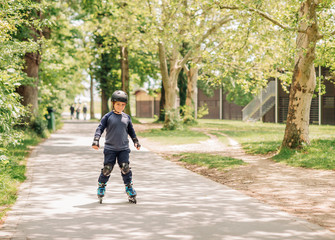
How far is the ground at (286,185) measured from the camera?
267 inches

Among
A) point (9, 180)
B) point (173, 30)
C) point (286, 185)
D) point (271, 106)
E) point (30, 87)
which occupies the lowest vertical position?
point (286, 185)

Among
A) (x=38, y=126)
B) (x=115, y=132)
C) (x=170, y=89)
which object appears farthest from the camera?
(x=170, y=89)

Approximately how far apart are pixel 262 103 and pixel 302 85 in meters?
30.3

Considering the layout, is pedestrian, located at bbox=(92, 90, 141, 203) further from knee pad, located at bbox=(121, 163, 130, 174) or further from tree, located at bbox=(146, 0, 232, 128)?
tree, located at bbox=(146, 0, 232, 128)

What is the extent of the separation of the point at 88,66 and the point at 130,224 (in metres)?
45.7

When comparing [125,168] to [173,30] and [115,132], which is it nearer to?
[115,132]

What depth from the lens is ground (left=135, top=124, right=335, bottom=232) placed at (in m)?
6.79

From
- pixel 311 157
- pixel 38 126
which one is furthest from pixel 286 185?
pixel 38 126

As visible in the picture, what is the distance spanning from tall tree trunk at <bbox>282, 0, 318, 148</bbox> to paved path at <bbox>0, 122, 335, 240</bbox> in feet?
16.9

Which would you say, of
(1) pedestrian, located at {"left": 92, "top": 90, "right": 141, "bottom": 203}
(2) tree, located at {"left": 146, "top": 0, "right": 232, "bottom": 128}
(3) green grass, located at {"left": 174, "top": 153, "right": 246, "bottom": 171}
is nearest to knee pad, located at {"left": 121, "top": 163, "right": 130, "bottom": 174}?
(1) pedestrian, located at {"left": 92, "top": 90, "right": 141, "bottom": 203}

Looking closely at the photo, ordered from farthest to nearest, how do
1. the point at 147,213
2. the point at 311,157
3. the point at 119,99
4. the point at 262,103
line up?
the point at 262,103 → the point at 311,157 → the point at 119,99 → the point at 147,213

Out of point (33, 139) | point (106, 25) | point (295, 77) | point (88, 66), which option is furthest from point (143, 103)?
point (295, 77)

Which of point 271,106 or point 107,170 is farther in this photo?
point 271,106

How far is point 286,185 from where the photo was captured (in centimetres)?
905
